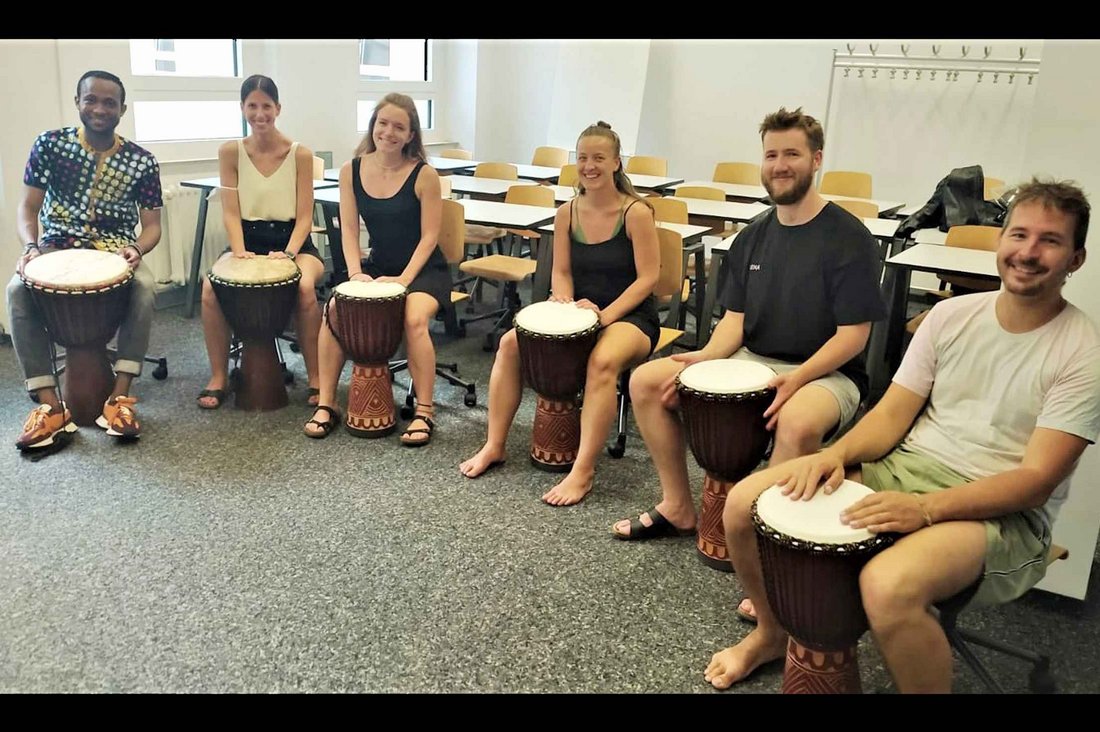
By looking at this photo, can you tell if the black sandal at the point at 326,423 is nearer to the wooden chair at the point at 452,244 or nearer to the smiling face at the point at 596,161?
the wooden chair at the point at 452,244

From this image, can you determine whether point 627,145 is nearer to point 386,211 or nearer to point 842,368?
point 386,211

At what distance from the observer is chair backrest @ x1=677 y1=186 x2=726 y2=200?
4742 millimetres

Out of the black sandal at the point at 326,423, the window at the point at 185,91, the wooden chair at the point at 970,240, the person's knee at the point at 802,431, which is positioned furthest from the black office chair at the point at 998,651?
the window at the point at 185,91

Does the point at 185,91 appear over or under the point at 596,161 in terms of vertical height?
over

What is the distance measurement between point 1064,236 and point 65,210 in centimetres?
323

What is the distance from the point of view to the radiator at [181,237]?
4.73 meters

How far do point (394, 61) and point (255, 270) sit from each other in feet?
12.4

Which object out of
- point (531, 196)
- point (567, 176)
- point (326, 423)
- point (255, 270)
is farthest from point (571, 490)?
point (567, 176)

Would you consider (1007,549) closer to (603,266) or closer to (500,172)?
(603,266)

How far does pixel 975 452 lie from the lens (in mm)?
1747

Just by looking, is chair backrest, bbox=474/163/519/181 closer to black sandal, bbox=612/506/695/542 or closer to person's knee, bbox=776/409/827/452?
black sandal, bbox=612/506/695/542

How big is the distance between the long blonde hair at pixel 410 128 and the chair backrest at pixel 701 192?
5.88 ft

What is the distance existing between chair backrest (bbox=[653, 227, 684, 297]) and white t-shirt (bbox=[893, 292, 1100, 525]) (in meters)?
1.34

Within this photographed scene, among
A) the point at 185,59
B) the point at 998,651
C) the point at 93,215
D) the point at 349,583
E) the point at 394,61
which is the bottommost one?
the point at 349,583
